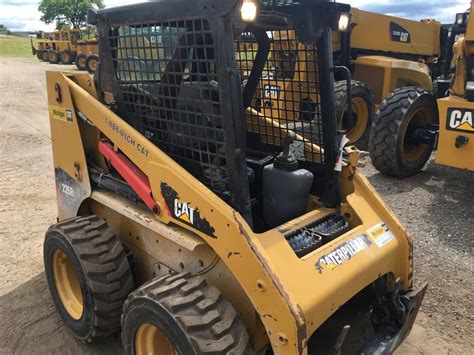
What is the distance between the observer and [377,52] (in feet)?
26.7

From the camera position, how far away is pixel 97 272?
2619 mm

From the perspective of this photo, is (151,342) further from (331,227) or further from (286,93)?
(286,93)

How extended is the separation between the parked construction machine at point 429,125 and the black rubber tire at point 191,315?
370 cm

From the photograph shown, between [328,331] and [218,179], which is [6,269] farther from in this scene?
[328,331]

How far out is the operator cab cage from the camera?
6.86 feet

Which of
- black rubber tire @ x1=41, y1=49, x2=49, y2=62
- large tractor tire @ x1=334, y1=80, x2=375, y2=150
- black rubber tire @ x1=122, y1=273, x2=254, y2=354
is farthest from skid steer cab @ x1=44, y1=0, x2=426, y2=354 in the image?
black rubber tire @ x1=41, y1=49, x2=49, y2=62

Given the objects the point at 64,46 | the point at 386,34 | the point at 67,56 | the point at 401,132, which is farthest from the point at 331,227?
the point at 64,46

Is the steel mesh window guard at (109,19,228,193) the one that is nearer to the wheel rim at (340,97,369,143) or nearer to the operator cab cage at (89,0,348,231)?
the operator cab cage at (89,0,348,231)

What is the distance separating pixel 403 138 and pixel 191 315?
4.30 m

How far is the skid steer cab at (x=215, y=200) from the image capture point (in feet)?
6.63

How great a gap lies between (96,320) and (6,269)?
60.4 inches

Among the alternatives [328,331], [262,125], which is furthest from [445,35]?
[328,331]

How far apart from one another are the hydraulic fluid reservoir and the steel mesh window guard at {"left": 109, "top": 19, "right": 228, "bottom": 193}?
404 mm

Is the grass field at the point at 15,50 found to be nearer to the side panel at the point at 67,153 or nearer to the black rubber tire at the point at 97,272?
the side panel at the point at 67,153
